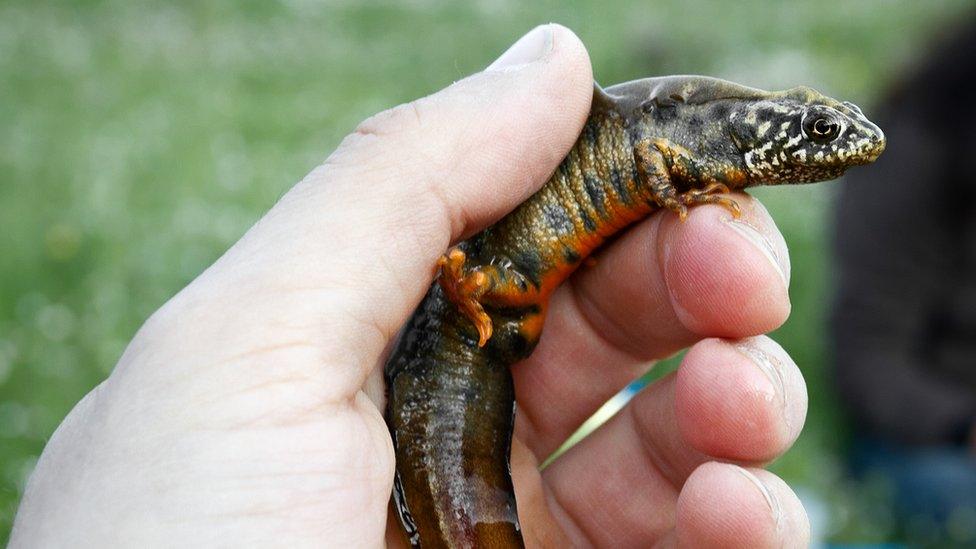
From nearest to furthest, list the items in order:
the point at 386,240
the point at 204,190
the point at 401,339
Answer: the point at 386,240 < the point at 401,339 < the point at 204,190

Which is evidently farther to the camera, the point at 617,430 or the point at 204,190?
the point at 204,190

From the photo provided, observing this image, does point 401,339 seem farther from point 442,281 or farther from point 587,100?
point 587,100

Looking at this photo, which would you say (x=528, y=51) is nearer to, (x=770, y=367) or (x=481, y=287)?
(x=481, y=287)

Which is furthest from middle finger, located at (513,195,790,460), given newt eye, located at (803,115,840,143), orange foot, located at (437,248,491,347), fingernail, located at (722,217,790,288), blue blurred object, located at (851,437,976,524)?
blue blurred object, located at (851,437,976,524)

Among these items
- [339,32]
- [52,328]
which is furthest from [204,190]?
[339,32]

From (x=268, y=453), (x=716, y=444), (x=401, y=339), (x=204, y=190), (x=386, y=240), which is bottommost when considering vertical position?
(x=204, y=190)

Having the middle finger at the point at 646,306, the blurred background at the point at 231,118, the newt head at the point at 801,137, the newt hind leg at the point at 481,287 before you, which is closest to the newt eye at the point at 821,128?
the newt head at the point at 801,137
